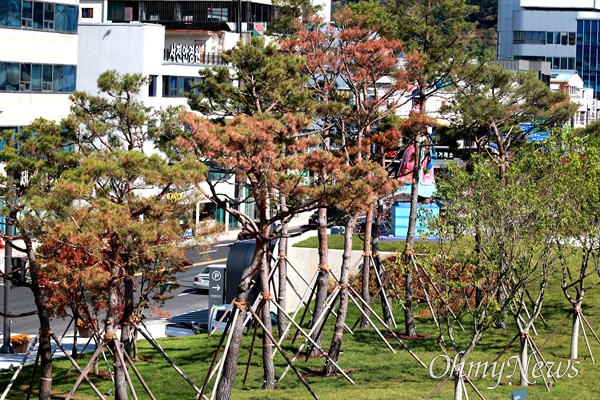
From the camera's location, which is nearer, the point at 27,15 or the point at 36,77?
the point at 27,15

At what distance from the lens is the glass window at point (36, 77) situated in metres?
55.8

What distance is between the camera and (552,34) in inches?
6029

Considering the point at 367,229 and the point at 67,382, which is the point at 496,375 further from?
the point at 67,382

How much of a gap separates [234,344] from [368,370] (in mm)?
6752

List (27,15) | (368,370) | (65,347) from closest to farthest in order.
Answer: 1. (368,370)
2. (65,347)
3. (27,15)

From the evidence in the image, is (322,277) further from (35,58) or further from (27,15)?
(27,15)

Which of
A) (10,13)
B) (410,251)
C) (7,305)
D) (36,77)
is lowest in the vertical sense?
(7,305)

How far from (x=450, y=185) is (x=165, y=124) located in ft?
26.1

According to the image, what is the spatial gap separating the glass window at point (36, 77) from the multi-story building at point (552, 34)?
344 ft

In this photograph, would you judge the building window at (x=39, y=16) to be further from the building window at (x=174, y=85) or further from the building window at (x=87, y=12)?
the building window at (x=87, y=12)

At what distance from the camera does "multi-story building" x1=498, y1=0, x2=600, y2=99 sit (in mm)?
152000

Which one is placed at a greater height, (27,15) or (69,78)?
(27,15)

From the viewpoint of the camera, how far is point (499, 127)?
41500 mm

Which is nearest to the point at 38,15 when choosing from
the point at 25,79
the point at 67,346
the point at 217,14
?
the point at 25,79
